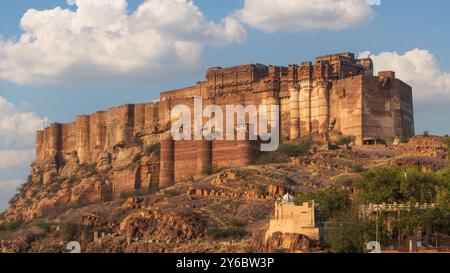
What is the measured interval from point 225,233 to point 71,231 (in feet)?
44.0

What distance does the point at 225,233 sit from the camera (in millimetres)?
58844

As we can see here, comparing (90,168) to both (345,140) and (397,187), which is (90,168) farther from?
(397,187)

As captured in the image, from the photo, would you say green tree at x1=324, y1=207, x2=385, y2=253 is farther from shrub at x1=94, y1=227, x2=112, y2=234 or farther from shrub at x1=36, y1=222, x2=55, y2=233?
shrub at x1=36, y1=222, x2=55, y2=233

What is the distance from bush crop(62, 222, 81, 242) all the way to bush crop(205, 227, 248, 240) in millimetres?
11149

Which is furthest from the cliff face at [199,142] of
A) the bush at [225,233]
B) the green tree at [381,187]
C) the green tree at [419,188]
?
the green tree at [419,188]

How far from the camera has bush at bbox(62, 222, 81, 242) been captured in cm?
6709

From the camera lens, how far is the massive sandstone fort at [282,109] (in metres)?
74.6

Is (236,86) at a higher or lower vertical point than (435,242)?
higher

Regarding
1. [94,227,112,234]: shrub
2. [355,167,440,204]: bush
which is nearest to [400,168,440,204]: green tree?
[355,167,440,204]: bush

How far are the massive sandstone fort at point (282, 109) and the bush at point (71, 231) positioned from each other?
11334mm
